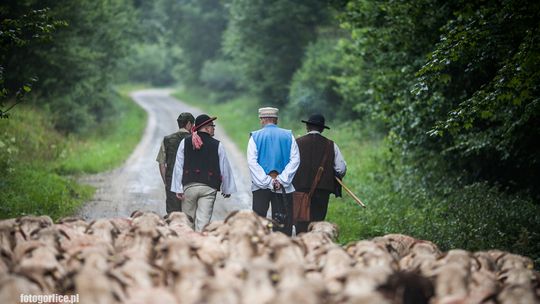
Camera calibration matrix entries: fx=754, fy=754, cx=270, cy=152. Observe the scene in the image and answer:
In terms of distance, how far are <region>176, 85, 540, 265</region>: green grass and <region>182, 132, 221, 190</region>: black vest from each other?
3.27m

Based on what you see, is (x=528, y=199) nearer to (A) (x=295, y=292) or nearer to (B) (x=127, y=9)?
(A) (x=295, y=292)

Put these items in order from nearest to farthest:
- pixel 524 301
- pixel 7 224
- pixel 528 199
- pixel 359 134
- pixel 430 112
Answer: pixel 524 301 → pixel 7 224 → pixel 528 199 → pixel 430 112 → pixel 359 134

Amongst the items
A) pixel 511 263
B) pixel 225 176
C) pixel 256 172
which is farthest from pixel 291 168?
pixel 511 263

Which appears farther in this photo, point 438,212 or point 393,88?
point 393,88

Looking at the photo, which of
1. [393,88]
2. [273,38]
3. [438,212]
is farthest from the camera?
[273,38]

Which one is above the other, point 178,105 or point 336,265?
point 178,105

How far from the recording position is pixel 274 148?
1019 cm

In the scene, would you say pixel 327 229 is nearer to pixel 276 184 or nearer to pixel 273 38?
pixel 276 184

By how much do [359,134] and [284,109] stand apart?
25.9 feet

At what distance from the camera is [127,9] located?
40.2 m

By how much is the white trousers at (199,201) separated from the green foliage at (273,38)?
21.9m

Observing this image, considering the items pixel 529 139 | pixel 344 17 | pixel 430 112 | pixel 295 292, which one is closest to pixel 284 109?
pixel 344 17

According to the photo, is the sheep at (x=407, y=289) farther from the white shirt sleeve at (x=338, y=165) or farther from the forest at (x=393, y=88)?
the white shirt sleeve at (x=338, y=165)

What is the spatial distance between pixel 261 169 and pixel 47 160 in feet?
37.9
